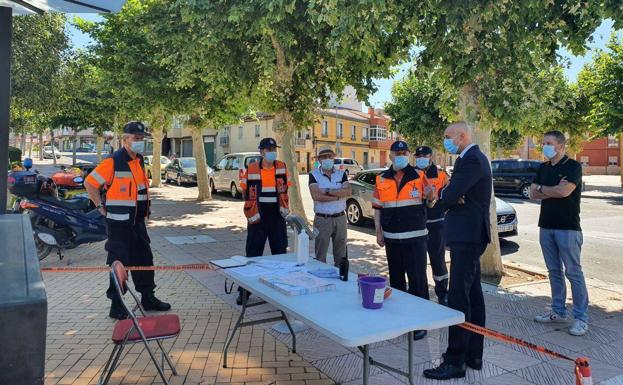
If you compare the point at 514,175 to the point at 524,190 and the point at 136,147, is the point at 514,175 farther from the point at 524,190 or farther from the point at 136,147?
the point at 136,147

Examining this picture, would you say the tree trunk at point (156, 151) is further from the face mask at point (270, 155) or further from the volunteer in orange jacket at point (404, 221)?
the volunteer in orange jacket at point (404, 221)

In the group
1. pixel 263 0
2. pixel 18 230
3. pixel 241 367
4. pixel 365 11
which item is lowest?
pixel 241 367

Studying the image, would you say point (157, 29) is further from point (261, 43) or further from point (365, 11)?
point (365, 11)

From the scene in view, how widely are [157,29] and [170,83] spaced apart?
8.43 feet

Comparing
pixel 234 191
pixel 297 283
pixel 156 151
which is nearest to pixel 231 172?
pixel 234 191

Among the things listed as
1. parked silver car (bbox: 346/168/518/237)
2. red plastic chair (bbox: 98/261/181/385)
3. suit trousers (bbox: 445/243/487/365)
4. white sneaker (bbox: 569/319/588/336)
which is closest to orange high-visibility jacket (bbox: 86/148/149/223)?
red plastic chair (bbox: 98/261/181/385)

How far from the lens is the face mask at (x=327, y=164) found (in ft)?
19.6

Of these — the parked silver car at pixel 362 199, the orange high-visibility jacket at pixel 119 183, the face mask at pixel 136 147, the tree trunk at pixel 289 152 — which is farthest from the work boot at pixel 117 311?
the parked silver car at pixel 362 199

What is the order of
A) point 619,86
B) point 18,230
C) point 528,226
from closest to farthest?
1. point 18,230
2. point 528,226
3. point 619,86

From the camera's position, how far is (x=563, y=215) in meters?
5.01

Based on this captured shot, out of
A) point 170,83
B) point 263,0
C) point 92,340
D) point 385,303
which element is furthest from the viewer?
point 170,83

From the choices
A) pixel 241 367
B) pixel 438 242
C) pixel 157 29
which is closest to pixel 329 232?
pixel 438 242

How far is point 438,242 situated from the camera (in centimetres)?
631

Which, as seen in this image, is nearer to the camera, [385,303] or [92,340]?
[385,303]
